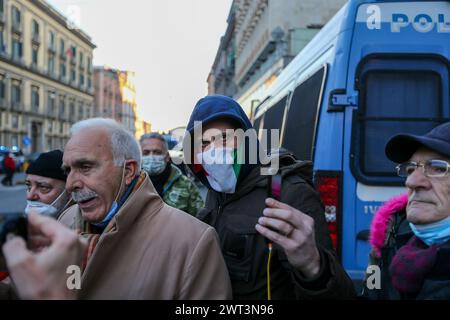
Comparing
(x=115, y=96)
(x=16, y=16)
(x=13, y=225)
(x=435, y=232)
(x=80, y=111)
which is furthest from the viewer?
(x=115, y=96)

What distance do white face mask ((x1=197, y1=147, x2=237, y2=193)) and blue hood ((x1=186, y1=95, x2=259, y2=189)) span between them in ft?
0.17

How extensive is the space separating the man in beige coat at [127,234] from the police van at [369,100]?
1899mm

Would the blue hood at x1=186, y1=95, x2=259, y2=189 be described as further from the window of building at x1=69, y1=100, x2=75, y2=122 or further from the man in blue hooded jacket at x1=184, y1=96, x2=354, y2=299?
the window of building at x1=69, y1=100, x2=75, y2=122

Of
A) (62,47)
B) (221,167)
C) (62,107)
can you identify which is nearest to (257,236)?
(221,167)

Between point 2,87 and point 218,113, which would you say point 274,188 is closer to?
point 218,113

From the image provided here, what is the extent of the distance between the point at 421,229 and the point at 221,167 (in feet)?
2.96

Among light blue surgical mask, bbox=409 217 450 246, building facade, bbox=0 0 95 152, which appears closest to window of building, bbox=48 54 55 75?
building facade, bbox=0 0 95 152

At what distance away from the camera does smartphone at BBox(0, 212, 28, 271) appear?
3.36 feet

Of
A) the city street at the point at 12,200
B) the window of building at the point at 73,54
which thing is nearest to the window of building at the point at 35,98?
the window of building at the point at 73,54

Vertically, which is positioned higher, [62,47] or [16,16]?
[62,47]

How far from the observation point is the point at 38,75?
55312 millimetres

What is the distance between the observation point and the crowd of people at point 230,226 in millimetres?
1596
